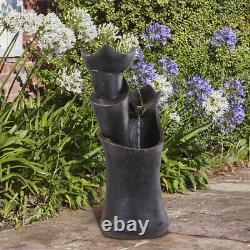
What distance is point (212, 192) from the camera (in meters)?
6.27

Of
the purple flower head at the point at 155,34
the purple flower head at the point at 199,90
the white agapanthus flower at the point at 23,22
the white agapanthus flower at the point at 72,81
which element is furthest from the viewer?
the purple flower head at the point at 155,34

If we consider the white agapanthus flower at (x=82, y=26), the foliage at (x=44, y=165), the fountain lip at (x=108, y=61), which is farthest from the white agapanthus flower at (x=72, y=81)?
the fountain lip at (x=108, y=61)

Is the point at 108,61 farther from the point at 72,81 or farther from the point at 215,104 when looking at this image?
the point at 215,104

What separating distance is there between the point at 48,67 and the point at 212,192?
95.3 inches

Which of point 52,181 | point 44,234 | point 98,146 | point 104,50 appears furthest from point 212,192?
point 104,50

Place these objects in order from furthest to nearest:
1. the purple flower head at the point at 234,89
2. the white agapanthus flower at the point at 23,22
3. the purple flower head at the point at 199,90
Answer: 1. the purple flower head at the point at 234,89
2. the purple flower head at the point at 199,90
3. the white agapanthus flower at the point at 23,22

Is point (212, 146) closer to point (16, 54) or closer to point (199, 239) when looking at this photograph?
point (16, 54)

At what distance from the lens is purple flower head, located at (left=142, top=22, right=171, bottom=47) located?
7328mm

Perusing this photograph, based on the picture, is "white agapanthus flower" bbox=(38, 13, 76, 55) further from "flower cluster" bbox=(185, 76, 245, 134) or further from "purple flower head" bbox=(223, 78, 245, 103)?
"purple flower head" bbox=(223, 78, 245, 103)

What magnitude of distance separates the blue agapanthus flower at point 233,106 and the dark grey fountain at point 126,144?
9.26 feet

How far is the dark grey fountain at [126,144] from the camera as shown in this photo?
4.34m

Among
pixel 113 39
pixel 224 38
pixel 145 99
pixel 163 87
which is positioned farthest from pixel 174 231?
pixel 224 38

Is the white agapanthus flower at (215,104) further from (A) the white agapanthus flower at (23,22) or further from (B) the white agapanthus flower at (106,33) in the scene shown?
(A) the white agapanthus flower at (23,22)

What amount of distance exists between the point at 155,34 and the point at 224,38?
3.19ft
